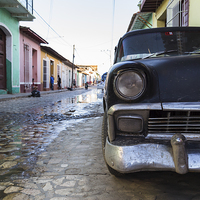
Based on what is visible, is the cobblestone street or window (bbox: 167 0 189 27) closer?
the cobblestone street

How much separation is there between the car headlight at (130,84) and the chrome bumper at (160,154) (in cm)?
9

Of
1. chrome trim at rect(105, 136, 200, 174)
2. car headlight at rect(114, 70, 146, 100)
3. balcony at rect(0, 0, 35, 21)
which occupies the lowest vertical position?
chrome trim at rect(105, 136, 200, 174)

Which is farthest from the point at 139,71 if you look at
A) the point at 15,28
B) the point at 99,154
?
the point at 15,28

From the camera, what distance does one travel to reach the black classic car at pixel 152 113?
143cm

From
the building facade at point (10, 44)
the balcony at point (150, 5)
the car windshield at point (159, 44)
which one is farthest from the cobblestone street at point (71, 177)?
the building facade at point (10, 44)

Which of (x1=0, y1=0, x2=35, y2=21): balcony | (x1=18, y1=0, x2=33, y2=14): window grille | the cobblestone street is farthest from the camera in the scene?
(x1=18, y1=0, x2=33, y2=14): window grille

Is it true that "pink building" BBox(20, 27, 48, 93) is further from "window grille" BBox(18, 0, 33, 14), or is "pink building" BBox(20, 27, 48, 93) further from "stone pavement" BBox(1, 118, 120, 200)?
"stone pavement" BBox(1, 118, 120, 200)

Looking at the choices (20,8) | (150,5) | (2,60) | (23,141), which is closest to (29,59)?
(2,60)

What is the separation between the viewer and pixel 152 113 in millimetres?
1615

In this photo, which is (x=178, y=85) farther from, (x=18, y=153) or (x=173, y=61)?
(x=18, y=153)

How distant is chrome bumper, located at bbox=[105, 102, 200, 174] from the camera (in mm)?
1352

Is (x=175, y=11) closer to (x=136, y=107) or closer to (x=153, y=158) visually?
(x=136, y=107)

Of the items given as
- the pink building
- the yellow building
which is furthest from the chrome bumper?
the pink building

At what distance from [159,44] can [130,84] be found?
115cm
